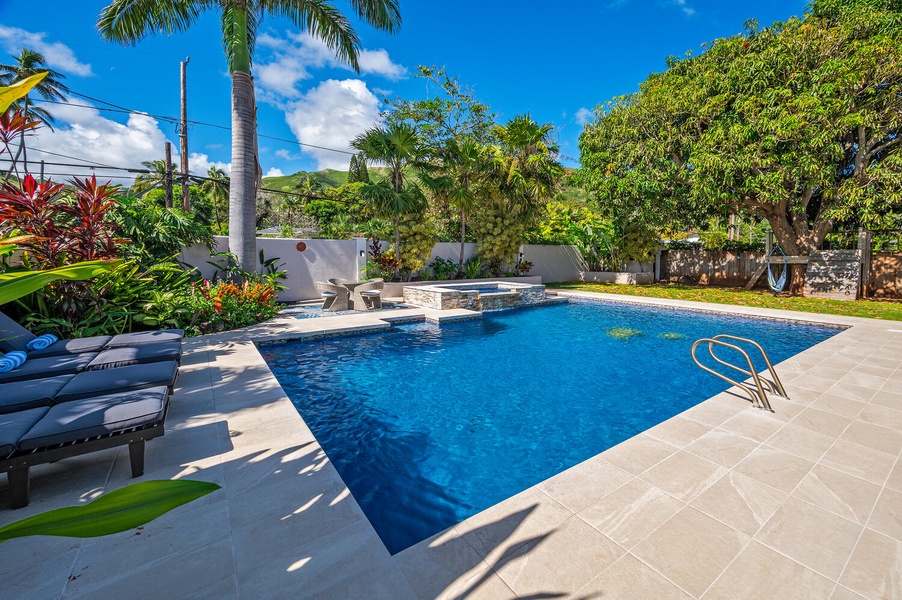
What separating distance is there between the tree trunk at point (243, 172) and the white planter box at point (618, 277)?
668 inches

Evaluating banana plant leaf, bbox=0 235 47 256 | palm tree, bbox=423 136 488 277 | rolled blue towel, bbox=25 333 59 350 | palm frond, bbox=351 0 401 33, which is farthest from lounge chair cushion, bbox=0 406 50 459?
palm tree, bbox=423 136 488 277

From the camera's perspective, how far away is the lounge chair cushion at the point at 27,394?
309 cm

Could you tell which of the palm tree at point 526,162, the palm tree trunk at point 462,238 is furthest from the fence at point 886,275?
the palm tree trunk at point 462,238

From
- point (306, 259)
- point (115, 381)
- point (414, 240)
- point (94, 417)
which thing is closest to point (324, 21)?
point (306, 259)

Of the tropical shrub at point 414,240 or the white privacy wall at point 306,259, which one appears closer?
the white privacy wall at point 306,259

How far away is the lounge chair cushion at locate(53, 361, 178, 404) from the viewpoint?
10.9ft

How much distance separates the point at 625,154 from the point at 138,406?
17876 millimetres

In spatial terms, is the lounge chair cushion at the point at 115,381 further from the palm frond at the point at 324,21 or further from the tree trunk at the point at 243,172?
the palm frond at the point at 324,21

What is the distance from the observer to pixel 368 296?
11383 millimetres

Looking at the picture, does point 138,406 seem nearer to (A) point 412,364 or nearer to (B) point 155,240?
(A) point 412,364

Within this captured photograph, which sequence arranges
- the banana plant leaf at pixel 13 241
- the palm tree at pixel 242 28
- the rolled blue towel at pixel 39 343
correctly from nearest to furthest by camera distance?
the banana plant leaf at pixel 13 241
the rolled blue towel at pixel 39 343
the palm tree at pixel 242 28

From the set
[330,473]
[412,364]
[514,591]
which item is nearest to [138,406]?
[330,473]

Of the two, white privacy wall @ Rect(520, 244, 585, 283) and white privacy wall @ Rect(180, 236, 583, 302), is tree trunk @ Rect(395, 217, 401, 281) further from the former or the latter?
white privacy wall @ Rect(520, 244, 585, 283)

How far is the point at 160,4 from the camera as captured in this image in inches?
377
